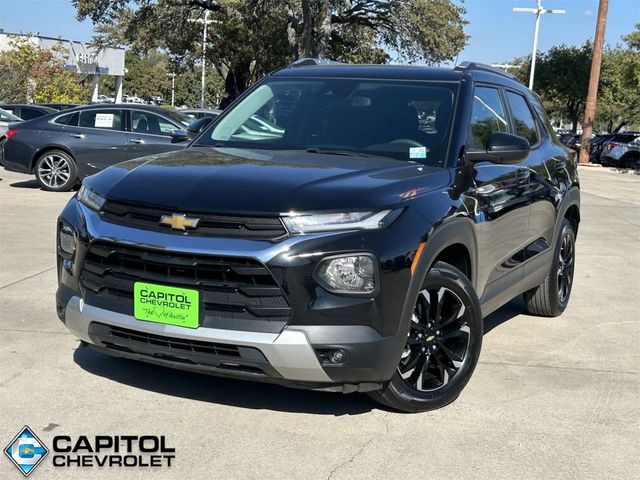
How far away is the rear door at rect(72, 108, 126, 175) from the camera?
13.4 m

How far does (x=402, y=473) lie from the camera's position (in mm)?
3436

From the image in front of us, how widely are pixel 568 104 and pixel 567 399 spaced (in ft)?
191

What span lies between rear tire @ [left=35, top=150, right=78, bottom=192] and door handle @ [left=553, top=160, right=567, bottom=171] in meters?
9.56

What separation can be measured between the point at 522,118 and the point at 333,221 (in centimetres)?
291

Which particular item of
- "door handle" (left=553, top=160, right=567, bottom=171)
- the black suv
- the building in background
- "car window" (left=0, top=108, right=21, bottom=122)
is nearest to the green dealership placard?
the black suv

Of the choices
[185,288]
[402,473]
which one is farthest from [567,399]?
[185,288]

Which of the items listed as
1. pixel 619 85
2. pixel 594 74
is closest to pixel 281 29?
pixel 594 74

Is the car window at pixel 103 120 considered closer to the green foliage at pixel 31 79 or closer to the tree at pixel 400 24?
the tree at pixel 400 24

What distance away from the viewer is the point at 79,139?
44.1ft

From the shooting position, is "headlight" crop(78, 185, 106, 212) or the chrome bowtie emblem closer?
the chrome bowtie emblem

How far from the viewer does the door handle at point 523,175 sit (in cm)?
514

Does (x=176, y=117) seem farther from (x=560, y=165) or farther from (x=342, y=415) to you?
(x=342, y=415)

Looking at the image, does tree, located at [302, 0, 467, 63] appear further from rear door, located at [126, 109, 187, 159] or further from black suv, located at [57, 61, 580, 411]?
black suv, located at [57, 61, 580, 411]

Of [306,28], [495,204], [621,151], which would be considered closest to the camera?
[495,204]
